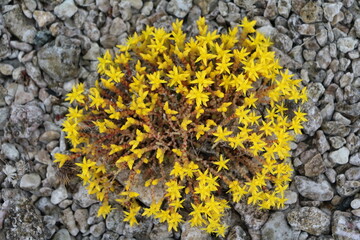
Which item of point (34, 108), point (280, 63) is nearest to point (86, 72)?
point (34, 108)

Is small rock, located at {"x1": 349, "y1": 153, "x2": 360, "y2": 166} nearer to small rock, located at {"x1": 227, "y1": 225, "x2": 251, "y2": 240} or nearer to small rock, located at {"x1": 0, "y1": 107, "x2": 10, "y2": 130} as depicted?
small rock, located at {"x1": 227, "y1": 225, "x2": 251, "y2": 240}

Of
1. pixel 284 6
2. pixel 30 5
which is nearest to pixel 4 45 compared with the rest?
pixel 30 5

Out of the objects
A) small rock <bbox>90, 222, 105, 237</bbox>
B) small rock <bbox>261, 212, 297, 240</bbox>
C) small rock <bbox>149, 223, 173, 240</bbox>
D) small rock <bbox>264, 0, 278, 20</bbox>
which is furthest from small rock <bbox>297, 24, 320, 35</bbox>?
small rock <bbox>90, 222, 105, 237</bbox>

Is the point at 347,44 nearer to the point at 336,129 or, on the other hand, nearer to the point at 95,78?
the point at 336,129

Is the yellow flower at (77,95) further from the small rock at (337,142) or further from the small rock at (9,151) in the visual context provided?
the small rock at (337,142)

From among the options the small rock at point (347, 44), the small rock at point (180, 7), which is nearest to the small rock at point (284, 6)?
the small rock at point (347, 44)
